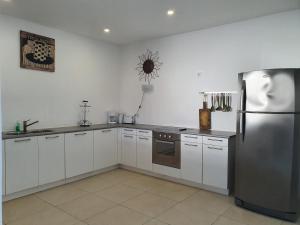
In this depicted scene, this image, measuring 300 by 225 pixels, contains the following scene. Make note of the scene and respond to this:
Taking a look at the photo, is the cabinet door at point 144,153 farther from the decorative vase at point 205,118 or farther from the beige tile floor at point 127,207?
the decorative vase at point 205,118

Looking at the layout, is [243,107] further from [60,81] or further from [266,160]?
[60,81]

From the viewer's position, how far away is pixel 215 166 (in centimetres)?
345

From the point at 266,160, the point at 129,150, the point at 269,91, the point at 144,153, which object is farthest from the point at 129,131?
the point at 269,91

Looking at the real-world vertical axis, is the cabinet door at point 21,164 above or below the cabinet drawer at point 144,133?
below

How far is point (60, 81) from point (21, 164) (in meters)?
1.63

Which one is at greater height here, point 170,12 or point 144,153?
point 170,12

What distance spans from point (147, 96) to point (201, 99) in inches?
49.3

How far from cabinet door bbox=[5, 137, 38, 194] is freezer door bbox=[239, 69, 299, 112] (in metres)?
3.04

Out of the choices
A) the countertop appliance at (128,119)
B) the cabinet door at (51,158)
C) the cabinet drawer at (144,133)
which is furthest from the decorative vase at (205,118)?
the cabinet door at (51,158)

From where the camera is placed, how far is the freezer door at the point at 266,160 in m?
2.67

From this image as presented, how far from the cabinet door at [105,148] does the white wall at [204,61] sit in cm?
82

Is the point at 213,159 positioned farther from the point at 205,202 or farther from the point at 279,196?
the point at 279,196

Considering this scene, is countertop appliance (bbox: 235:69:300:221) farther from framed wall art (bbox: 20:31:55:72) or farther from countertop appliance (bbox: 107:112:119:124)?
framed wall art (bbox: 20:31:55:72)

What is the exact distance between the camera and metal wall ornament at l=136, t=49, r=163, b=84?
4711 millimetres
